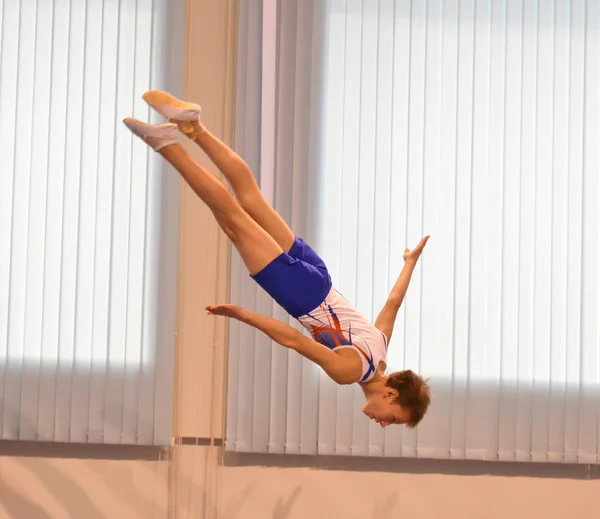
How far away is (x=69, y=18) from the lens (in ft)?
14.0

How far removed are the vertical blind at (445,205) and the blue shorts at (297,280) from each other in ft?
2.91

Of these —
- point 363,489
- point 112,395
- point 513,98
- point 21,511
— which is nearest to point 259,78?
point 513,98

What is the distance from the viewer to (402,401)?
321 cm

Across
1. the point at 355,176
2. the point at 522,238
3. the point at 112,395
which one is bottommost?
the point at 112,395

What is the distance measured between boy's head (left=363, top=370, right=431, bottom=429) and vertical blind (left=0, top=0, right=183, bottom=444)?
134 cm

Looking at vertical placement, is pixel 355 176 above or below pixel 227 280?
above

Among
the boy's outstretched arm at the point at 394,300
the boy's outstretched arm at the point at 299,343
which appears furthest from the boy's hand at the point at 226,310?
the boy's outstretched arm at the point at 394,300

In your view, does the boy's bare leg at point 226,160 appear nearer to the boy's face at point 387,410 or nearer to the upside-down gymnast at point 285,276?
the upside-down gymnast at point 285,276

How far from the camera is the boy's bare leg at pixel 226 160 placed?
9.63 ft

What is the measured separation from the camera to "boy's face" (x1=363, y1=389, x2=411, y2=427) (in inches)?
127

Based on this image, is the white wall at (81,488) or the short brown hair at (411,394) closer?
the short brown hair at (411,394)

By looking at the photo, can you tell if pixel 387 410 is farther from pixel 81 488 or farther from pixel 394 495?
pixel 81 488

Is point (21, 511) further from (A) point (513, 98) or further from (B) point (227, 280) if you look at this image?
(A) point (513, 98)

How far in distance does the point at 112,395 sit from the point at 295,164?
4.92 feet
